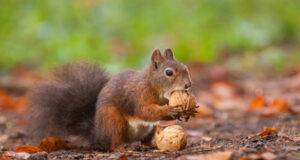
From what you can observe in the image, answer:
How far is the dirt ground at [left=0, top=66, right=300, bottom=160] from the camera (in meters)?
2.36

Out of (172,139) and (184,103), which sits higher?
(184,103)

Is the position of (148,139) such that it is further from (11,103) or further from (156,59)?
Answer: (11,103)

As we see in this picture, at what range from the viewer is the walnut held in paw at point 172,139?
2637 mm

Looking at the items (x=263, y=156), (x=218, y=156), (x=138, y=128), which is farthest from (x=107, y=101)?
(x=263, y=156)

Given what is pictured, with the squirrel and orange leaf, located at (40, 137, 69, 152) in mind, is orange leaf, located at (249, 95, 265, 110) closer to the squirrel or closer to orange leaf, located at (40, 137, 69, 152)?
the squirrel

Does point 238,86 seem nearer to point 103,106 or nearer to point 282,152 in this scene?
point 103,106

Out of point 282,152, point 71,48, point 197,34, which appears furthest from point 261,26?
point 282,152

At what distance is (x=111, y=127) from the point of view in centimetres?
297

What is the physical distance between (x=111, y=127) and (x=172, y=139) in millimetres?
520

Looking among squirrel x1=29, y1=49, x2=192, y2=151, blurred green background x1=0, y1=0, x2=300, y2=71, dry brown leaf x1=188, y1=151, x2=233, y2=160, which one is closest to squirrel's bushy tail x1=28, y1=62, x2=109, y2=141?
squirrel x1=29, y1=49, x2=192, y2=151

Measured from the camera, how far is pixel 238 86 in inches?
232

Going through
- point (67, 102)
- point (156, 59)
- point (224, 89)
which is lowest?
point (67, 102)

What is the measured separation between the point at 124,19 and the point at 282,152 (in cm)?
781

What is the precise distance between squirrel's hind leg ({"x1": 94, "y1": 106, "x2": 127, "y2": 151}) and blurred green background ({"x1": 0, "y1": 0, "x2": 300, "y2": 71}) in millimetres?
3681
